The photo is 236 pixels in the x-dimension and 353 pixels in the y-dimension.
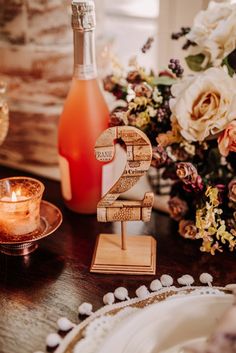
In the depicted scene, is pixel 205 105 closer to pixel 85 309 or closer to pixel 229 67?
pixel 229 67

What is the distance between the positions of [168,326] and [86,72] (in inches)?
18.7

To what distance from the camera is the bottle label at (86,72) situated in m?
1.01

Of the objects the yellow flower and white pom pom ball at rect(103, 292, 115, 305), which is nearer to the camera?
→ white pom pom ball at rect(103, 292, 115, 305)

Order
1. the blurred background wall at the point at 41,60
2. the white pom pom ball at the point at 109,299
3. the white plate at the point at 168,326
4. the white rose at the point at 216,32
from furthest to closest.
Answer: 1. the blurred background wall at the point at 41,60
2. the white rose at the point at 216,32
3. the white pom pom ball at the point at 109,299
4. the white plate at the point at 168,326

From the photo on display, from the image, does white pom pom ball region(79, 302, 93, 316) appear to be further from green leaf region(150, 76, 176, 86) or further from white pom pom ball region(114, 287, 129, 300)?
green leaf region(150, 76, 176, 86)

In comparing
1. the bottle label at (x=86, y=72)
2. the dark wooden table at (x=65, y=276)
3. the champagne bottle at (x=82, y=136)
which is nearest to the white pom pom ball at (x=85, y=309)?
the dark wooden table at (x=65, y=276)

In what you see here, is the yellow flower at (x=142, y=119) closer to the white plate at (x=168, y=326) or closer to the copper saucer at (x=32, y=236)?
the copper saucer at (x=32, y=236)

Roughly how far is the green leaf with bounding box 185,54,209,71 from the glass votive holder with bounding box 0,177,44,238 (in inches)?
14.4

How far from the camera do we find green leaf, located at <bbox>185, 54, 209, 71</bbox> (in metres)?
1.07

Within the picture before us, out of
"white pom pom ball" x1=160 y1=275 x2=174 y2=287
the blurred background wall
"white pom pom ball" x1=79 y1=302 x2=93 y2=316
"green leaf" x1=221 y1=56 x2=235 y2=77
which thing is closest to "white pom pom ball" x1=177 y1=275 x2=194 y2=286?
"white pom pom ball" x1=160 y1=275 x2=174 y2=287

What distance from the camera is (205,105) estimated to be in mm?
925

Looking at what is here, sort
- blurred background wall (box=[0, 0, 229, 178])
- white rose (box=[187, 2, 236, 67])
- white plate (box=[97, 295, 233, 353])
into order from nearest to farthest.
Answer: white plate (box=[97, 295, 233, 353]), white rose (box=[187, 2, 236, 67]), blurred background wall (box=[0, 0, 229, 178])

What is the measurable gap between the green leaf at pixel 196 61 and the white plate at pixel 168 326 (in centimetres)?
46

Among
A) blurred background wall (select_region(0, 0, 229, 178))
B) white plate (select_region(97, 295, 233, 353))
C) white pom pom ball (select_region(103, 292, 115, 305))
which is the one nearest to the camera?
white plate (select_region(97, 295, 233, 353))
